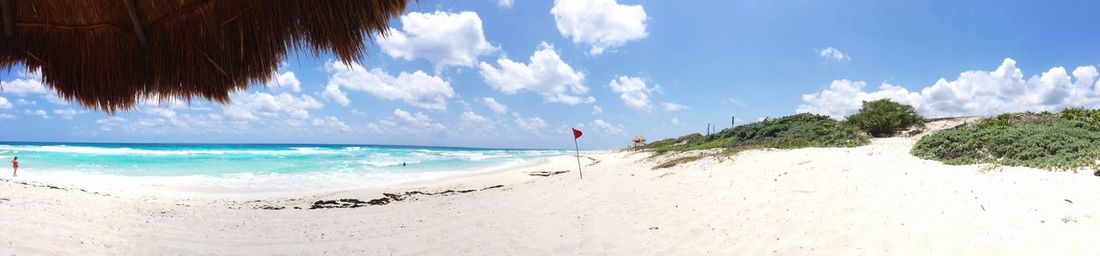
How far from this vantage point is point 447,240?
7.07 meters

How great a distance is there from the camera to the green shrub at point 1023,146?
25.2ft

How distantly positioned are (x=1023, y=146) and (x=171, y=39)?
37.8ft

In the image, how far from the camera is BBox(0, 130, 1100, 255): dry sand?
509cm

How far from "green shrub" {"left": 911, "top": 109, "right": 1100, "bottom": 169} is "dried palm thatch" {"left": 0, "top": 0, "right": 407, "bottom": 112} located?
366 inches

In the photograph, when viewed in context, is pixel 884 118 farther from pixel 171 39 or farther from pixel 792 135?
pixel 171 39

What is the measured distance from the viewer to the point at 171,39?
283 centimetres

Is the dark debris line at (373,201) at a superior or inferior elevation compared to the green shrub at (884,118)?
inferior

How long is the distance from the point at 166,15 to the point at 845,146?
591 inches

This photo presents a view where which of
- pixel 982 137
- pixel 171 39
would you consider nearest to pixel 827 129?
pixel 982 137

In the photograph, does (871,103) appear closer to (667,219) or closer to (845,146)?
(845,146)

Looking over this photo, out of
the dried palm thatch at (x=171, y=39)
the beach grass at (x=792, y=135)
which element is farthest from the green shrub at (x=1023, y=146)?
the dried palm thatch at (x=171, y=39)

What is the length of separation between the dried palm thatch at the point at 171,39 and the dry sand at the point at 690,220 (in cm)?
392

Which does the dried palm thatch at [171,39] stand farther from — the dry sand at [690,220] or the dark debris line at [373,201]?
the dark debris line at [373,201]

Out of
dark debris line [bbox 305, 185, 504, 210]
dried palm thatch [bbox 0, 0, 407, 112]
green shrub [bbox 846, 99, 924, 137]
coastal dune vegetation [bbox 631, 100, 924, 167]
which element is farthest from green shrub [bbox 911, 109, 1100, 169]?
dark debris line [bbox 305, 185, 504, 210]
